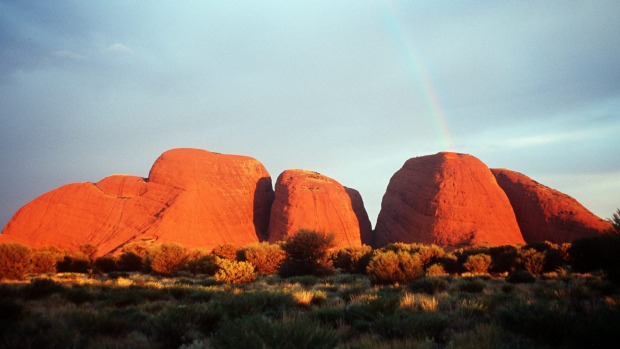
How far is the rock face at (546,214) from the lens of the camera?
39562mm

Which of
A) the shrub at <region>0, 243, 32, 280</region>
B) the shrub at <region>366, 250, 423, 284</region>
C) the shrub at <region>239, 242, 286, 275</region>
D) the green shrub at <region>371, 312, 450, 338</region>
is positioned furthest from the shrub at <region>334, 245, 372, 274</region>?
the shrub at <region>0, 243, 32, 280</region>

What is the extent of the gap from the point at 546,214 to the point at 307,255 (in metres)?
40.0

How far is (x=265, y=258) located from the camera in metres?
20.2

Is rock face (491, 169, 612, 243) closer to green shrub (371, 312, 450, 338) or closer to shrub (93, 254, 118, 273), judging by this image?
green shrub (371, 312, 450, 338)

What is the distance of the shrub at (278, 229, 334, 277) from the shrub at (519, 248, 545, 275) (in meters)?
9.90

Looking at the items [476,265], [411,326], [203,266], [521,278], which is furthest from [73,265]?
[521,278]

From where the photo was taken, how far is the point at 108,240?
42.0 m

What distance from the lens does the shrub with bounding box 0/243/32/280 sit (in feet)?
46.8

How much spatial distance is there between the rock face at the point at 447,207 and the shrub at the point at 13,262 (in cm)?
3867

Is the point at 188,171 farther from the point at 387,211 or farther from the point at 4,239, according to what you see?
the point at 387,211

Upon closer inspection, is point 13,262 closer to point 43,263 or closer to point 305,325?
point 43,263

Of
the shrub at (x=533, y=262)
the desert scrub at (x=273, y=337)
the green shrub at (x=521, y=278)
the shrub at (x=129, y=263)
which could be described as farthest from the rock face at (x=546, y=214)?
the desert scrub at (x=273, y=337)

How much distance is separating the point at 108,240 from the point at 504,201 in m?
53.7

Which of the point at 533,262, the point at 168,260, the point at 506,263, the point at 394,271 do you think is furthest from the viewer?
the point at 168,260
